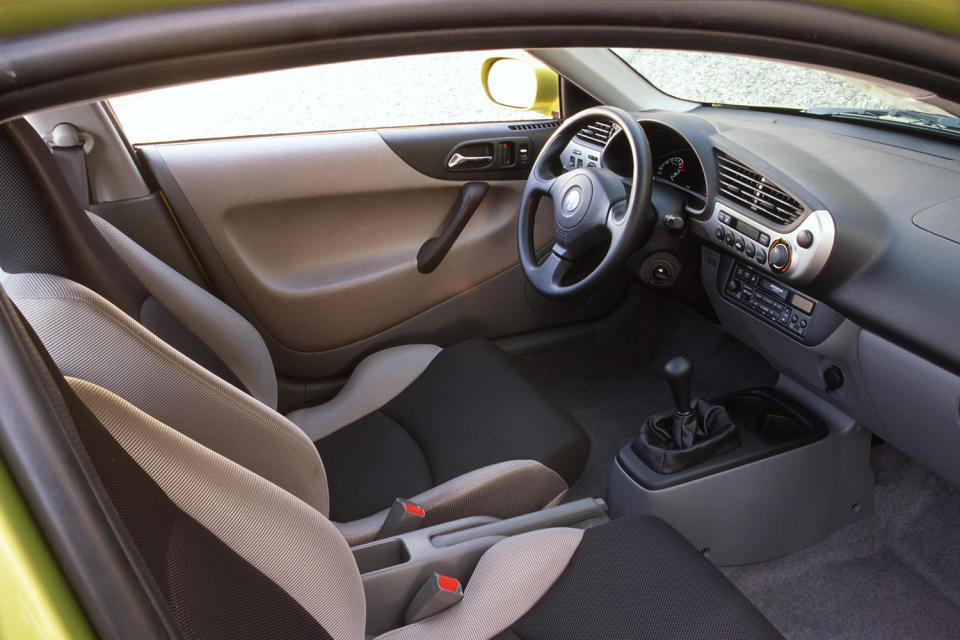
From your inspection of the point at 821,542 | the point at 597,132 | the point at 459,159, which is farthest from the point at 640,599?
the point at 459,159

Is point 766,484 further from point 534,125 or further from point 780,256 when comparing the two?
point 534,125

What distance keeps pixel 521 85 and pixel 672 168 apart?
1.91 ft

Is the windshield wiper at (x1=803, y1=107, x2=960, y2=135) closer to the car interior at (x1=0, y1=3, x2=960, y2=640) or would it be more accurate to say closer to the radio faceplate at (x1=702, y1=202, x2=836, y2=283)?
the car interior at (x1=0, y1=3, x2=960, y2=640)

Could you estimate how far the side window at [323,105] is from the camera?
1.78m

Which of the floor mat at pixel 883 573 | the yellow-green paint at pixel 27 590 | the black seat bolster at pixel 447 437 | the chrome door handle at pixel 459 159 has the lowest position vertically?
the floor mat at pixel 883 573

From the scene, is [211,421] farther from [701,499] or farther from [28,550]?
[701,499]

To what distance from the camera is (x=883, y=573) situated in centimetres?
168

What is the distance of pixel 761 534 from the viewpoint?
5.44 feet

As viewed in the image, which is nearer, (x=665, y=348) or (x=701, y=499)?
(x=701, y=499)

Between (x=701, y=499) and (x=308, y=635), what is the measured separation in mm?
1028

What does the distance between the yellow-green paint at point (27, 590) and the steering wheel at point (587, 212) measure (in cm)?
114

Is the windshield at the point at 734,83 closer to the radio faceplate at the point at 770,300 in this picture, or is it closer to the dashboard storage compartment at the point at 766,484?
the radio faceplate at the point at 770,300

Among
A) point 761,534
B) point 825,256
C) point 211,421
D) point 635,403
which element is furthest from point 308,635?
point 635,403

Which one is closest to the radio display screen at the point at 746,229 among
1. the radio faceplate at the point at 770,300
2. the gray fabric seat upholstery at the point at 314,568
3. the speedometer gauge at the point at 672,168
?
the radio faceplate at the point at 770,300
